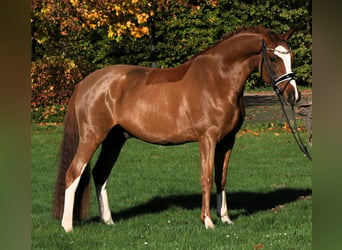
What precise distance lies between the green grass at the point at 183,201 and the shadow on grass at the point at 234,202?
0.04 ft

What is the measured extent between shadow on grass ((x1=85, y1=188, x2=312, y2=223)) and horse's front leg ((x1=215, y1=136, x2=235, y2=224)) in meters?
0.46

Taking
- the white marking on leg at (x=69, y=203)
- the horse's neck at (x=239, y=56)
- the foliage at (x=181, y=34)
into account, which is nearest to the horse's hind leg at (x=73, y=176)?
the white marking on leg at (x=69, y=203)

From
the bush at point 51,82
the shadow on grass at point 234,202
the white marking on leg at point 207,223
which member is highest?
the white marking on leg at point 207,223

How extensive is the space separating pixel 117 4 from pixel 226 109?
30.8ft

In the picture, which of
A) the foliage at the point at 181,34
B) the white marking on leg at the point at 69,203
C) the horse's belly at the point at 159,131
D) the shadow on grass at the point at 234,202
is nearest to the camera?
the white marking on leg at the point at 69,203

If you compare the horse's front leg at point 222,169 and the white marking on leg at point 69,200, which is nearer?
the white marking on leg at point 69,200

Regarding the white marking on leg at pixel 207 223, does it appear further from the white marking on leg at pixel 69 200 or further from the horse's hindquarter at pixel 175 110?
the white marking on leg at pixel 69 200

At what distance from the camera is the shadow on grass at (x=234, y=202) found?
7.46 meters

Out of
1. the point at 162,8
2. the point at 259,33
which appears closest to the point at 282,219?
the point at 259,33

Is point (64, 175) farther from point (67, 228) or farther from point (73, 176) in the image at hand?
point (67, 228)

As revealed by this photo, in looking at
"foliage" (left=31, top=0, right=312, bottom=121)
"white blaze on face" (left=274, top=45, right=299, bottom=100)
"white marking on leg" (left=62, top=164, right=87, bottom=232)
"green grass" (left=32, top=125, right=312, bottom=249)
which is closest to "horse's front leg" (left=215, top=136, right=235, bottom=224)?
"green grass" (left=32, top=125, right=312, bottom=249)

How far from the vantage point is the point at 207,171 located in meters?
6.27

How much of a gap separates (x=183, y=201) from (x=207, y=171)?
2.08 metres

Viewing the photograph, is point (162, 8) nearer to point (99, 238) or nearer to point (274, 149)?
point (274, 149)
